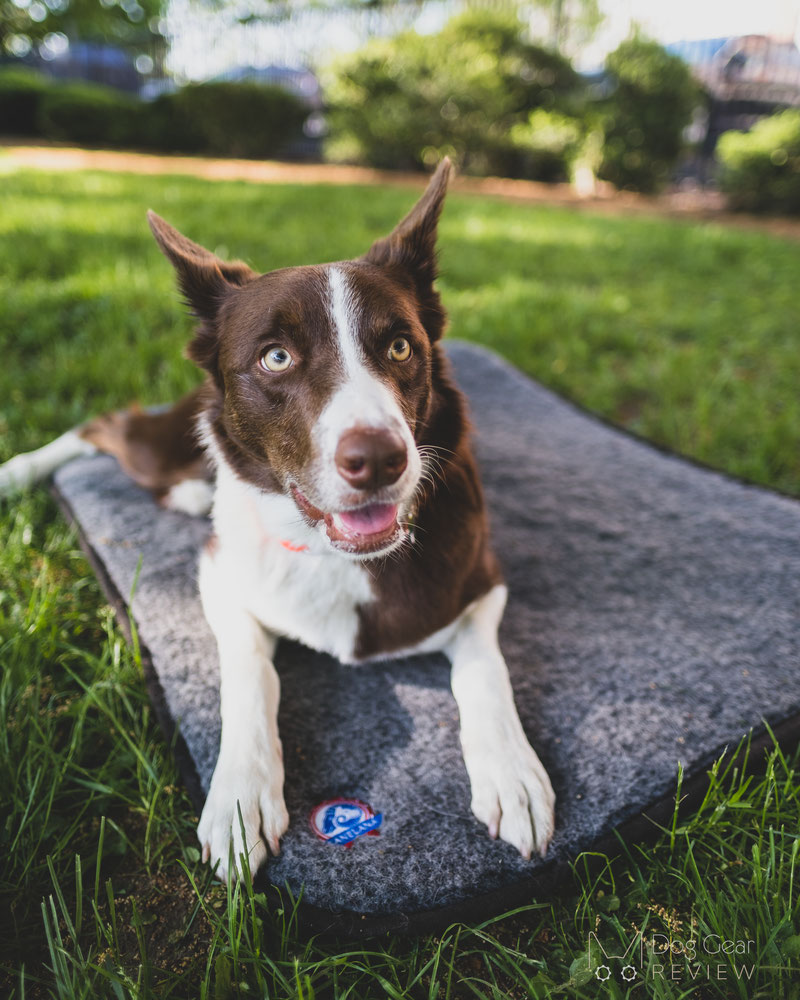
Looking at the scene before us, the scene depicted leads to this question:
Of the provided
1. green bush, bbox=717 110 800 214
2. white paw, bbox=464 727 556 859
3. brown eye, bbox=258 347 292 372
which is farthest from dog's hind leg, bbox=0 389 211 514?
green bush, bbox=717 110 800 214

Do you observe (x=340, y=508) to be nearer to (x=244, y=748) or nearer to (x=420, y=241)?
(x=244, y=748)

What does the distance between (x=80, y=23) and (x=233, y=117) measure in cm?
348

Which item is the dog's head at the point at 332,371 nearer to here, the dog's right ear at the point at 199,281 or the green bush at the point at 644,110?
the dog's right ear at the point at 199,281

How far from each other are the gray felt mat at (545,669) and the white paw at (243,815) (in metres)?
0.05

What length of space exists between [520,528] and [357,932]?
5.81 feet

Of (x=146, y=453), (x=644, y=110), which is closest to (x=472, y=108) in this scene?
(x=644, y=110)

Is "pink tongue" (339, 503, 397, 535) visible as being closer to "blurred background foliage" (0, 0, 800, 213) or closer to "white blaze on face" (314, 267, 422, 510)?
"white blaze on face" (314, 267, 422, 510)

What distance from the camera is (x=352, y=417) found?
1528 millimetres

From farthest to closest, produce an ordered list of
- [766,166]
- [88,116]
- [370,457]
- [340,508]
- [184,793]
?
[88,116]
[766,166]
[184,793]
[340,508]
[370,457]

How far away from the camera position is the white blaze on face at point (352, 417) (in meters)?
1.53

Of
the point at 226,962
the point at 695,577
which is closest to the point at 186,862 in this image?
the point at 226,962

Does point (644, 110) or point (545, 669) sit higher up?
point (644, 110)

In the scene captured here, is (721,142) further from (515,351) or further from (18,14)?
(18,14)

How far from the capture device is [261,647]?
2014 millimetres
